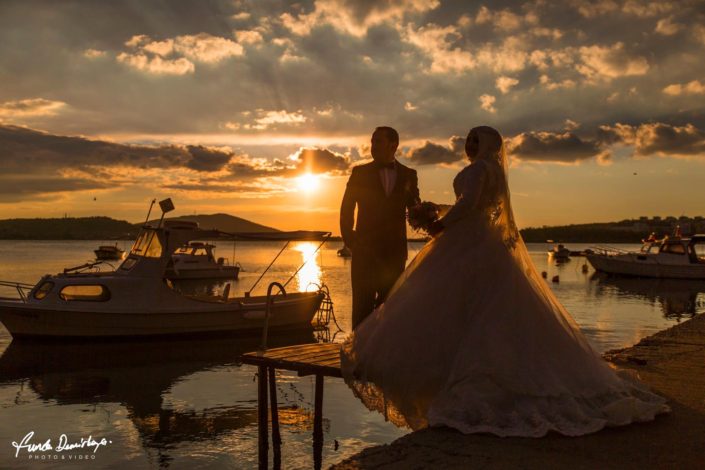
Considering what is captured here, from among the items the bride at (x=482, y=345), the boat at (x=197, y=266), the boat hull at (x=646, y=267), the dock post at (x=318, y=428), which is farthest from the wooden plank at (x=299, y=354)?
the boat hull at (x=646, y=267)

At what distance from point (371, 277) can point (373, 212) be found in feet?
2.44

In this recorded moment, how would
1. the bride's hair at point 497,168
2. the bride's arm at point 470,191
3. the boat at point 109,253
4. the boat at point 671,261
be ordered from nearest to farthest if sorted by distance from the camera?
the bride's arm at point 470,191, the bride's hair at point 497,168, the boat at point 671,261, the boat at point 109,253

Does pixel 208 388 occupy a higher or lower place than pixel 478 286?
lower

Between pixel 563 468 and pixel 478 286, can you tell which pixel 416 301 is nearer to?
pixel 478 286

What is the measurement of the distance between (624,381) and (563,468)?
7.48ft

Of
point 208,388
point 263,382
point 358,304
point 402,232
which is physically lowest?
point 208,388

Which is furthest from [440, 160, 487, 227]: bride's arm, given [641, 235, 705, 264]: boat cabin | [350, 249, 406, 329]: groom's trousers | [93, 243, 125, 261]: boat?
[93, 243, 125, 261]: boat

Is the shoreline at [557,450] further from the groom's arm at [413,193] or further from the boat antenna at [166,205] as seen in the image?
the boat antenna at [166,205]

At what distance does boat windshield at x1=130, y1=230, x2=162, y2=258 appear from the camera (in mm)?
21922

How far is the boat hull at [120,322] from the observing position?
21.9 metres

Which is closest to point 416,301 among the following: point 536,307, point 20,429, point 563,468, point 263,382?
point 536,307

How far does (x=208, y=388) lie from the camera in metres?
17.1

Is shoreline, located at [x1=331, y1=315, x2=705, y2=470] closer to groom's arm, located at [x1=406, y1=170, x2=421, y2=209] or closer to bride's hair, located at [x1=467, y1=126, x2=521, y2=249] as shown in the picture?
bride's hair, located at [x1=467, y1=126, x2=521, y2=249]

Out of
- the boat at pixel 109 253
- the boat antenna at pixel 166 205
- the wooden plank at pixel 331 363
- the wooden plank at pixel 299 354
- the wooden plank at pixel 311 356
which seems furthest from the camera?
the boat at pixel 109 253
